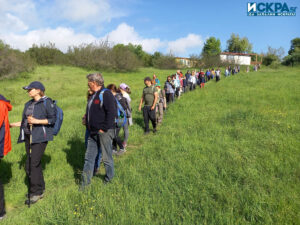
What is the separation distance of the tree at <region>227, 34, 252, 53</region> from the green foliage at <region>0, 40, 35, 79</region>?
8106 cm

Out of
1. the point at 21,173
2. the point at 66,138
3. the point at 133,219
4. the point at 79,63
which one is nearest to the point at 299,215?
the point at 133,219

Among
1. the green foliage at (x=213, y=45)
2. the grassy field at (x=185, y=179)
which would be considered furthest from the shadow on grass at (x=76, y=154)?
the green foliage at (x=213, y=45)

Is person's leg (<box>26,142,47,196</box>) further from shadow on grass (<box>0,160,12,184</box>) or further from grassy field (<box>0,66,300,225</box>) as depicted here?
shadow on grass (<box>0,160,12,184</box>)

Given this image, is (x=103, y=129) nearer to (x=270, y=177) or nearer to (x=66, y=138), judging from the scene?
(x=270, y=177)

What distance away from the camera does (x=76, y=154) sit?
5492 millimetres

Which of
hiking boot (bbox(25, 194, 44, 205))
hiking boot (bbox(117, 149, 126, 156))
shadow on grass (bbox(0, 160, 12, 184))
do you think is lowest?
hiking boot (bbox(25, 194, 44, 205))

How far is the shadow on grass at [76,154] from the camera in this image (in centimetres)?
485

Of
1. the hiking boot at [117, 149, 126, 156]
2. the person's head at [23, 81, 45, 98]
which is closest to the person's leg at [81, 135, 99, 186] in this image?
the person's head at [23, 81, 45, 98]

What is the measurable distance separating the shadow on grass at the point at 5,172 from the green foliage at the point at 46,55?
1410 inches

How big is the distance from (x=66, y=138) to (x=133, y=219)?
4857 millimetres

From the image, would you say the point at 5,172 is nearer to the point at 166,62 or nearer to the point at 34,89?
the point at 34,89

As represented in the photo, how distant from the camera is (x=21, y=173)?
15.1ft

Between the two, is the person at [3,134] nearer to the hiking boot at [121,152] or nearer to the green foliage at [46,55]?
the hiking boot at [121,152]

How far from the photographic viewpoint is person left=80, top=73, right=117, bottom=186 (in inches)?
136
